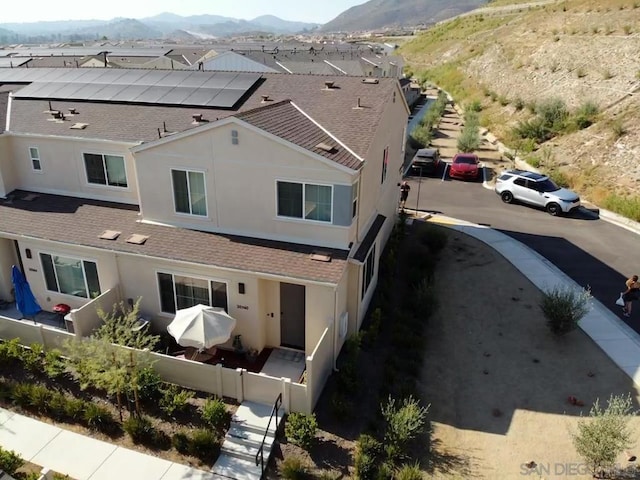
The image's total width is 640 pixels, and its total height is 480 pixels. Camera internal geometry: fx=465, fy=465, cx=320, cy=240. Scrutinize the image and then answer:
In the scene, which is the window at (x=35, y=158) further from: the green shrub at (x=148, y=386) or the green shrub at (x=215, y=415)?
the green shrub at (x=215, y=415)

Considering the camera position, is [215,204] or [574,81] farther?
[574,81]

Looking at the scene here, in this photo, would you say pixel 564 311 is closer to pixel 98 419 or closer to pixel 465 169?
pixel 98 419

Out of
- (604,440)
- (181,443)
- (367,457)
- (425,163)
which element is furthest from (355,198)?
(425,163)

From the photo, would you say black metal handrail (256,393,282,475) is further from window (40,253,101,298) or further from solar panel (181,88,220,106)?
solar panel (181,88,220,106)

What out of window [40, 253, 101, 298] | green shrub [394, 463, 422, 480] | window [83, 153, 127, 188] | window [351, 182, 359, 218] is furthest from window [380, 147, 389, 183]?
window [40, 253, 101, 298]

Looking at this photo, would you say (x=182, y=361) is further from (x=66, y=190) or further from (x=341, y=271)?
(x=66, y=190)

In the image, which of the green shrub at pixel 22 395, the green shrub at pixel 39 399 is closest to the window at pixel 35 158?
the green shrub at pixel 22 395

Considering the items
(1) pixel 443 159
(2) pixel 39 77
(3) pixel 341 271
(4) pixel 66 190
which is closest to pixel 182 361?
(3) pixel 341 271
